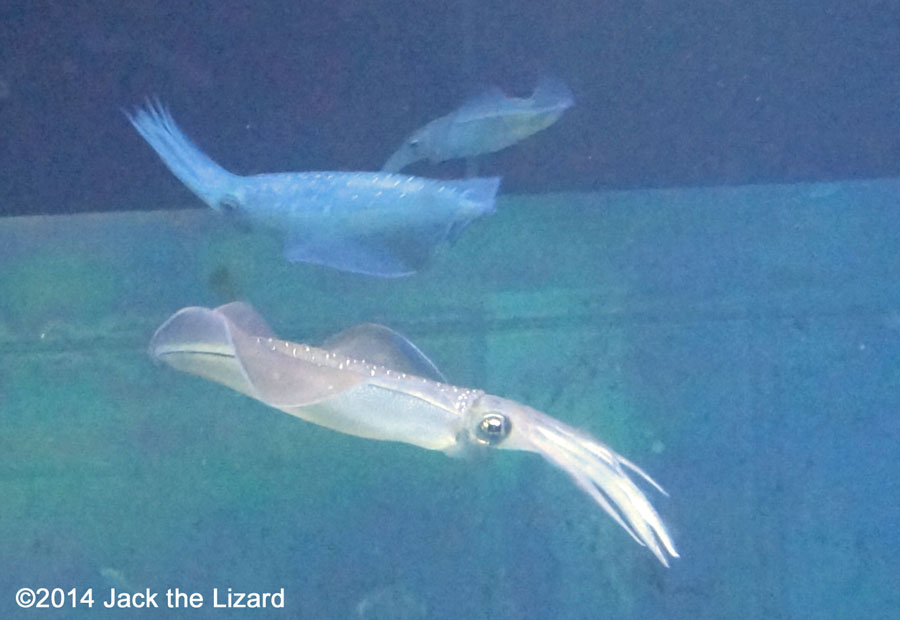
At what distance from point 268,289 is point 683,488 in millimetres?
1505

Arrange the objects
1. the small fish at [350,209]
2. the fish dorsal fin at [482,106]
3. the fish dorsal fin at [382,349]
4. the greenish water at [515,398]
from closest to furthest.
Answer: the fish dorsal fin at [382,349] → the small fish at [350,209] → the fish dorsal fin at [482,106] → the greenish water at [515,398]

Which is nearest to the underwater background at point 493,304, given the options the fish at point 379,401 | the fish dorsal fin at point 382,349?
the fish dorsal fin at point 382,349

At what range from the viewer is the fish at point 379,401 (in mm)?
1418

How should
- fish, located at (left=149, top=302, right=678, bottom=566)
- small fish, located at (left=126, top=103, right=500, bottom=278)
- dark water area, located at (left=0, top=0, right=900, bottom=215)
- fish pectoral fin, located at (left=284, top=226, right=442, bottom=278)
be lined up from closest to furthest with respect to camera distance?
fish, located at (left=149, top=302, right=678, bottom=566) < small fish, located at (left=126, top=103, right=500, bottom=278) < fish pectoral fin, located at (left=284, top=226, right=442, bottom=278) < dark water area, located at (left=0, top=0, right=900, bottom=215)

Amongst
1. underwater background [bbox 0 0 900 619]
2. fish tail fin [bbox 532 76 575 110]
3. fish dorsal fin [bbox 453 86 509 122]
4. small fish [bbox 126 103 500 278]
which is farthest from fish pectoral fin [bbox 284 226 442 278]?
fish tail fin [bbox 532 76 575 110]

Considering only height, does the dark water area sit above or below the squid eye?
above

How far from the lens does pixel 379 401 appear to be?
1.50 m

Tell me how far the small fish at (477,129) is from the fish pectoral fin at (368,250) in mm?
263

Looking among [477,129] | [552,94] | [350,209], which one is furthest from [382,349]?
[552,94]

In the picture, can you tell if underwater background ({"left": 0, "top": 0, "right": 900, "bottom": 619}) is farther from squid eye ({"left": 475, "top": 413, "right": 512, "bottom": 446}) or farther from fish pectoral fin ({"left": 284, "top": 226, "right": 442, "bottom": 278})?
squid eye ({"left": 475, "top": 413, "right": 512, "bottom": 446})

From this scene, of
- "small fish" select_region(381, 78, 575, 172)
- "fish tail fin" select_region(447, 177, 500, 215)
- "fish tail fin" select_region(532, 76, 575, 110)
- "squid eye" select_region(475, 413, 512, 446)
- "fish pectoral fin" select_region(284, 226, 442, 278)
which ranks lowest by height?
"squid eye" select_region(475, 413, 512, 446)

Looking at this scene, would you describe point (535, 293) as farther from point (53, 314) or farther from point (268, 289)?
point (53, 314)

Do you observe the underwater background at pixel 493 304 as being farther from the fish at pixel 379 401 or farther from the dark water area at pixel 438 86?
the fish at pixel 379 401

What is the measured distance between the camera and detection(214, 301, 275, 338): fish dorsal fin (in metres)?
1.49
